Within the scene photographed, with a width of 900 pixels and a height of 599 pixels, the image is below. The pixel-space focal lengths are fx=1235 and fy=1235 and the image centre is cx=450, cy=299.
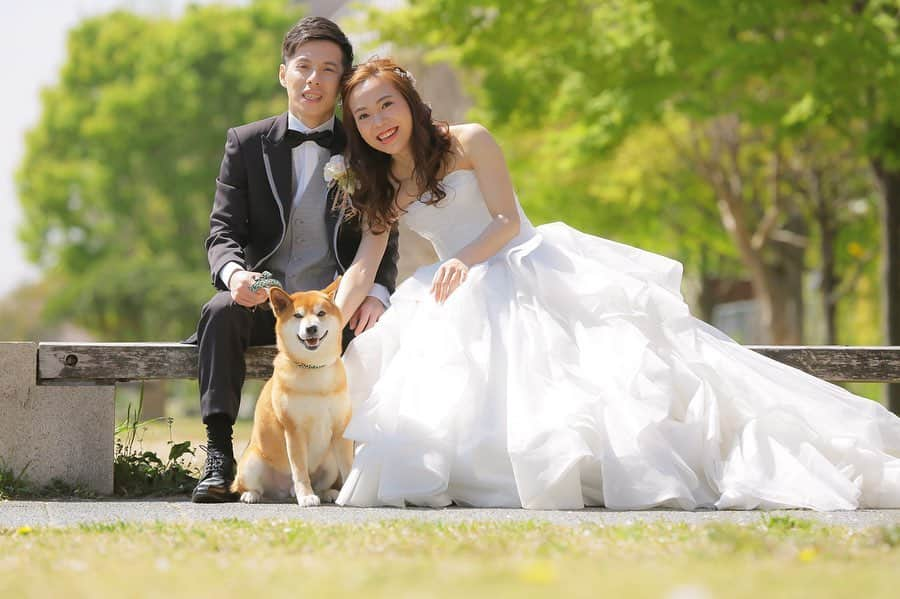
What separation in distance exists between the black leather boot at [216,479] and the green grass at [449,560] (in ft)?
3.26

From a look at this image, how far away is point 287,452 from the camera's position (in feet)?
19.7

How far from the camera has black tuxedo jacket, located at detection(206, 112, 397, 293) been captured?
6703 mm

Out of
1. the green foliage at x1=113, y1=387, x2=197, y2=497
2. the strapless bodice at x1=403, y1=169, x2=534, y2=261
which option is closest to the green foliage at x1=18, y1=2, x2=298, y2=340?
the green foliage at x1=113, y1=387, x2=197, y2=497

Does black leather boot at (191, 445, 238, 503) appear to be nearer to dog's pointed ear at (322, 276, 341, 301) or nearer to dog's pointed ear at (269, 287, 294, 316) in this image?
dog's pointed ear at (269, 287, 294, 316)

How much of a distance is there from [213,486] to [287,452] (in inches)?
15.7

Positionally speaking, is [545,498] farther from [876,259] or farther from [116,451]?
[876,259]

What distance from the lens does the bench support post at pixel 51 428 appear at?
6.52 metres

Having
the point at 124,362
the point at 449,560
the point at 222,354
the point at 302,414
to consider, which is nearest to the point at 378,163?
the point at 222,354

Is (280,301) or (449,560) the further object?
(280,301)

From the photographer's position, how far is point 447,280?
20.8ft

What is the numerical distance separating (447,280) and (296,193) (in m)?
1.07

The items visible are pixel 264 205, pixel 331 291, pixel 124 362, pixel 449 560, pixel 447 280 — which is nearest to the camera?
pixel 449 560

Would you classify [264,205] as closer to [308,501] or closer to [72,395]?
[72,395]

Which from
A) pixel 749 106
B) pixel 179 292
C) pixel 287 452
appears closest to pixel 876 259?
pixel 749 106
